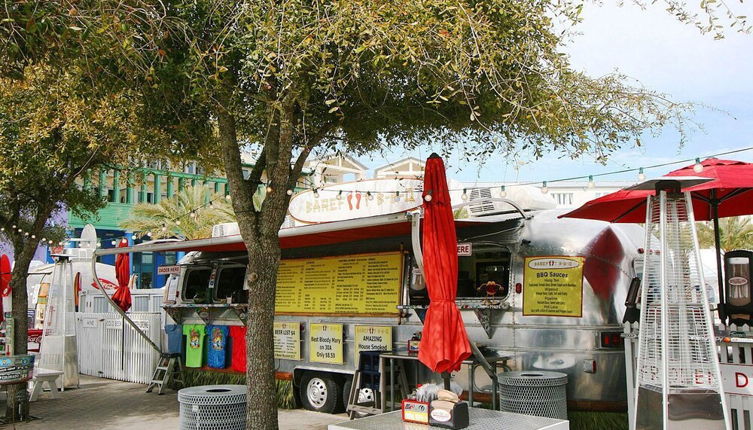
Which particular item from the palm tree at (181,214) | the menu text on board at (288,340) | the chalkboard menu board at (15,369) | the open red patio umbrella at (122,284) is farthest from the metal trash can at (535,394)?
the palm tree at (181,214)

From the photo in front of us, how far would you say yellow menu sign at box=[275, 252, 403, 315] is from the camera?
30.8 ft

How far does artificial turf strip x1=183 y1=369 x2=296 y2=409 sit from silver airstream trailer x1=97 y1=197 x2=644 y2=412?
0.55 feet

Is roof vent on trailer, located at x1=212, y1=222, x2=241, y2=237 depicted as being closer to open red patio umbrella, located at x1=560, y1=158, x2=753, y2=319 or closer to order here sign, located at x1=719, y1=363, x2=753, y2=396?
open red patio umbrella, located at x1=560, y1=158, x2=753, y2=319

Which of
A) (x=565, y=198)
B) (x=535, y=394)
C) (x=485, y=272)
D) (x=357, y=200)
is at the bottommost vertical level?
(x=535, y=394)

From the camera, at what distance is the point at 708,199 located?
294 inches

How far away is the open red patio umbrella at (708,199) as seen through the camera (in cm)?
636

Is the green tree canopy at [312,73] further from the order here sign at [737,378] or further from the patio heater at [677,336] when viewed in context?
the order here sign at [737,378]

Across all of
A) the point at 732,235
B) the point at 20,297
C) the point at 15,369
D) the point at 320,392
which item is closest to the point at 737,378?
the point at 320,392

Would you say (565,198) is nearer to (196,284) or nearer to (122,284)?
(196,284)

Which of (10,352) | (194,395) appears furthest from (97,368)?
(194,395)

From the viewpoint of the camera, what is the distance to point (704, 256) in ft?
57.7

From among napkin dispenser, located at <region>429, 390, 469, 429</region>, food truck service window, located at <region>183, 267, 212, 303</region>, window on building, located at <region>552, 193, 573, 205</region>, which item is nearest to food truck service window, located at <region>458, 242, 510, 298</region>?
napkin dispenser, located at <region>429, 390, 469, 429</region>

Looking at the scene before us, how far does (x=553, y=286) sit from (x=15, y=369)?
6.80 meters

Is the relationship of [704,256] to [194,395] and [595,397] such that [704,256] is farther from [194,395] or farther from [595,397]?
[194,395]
